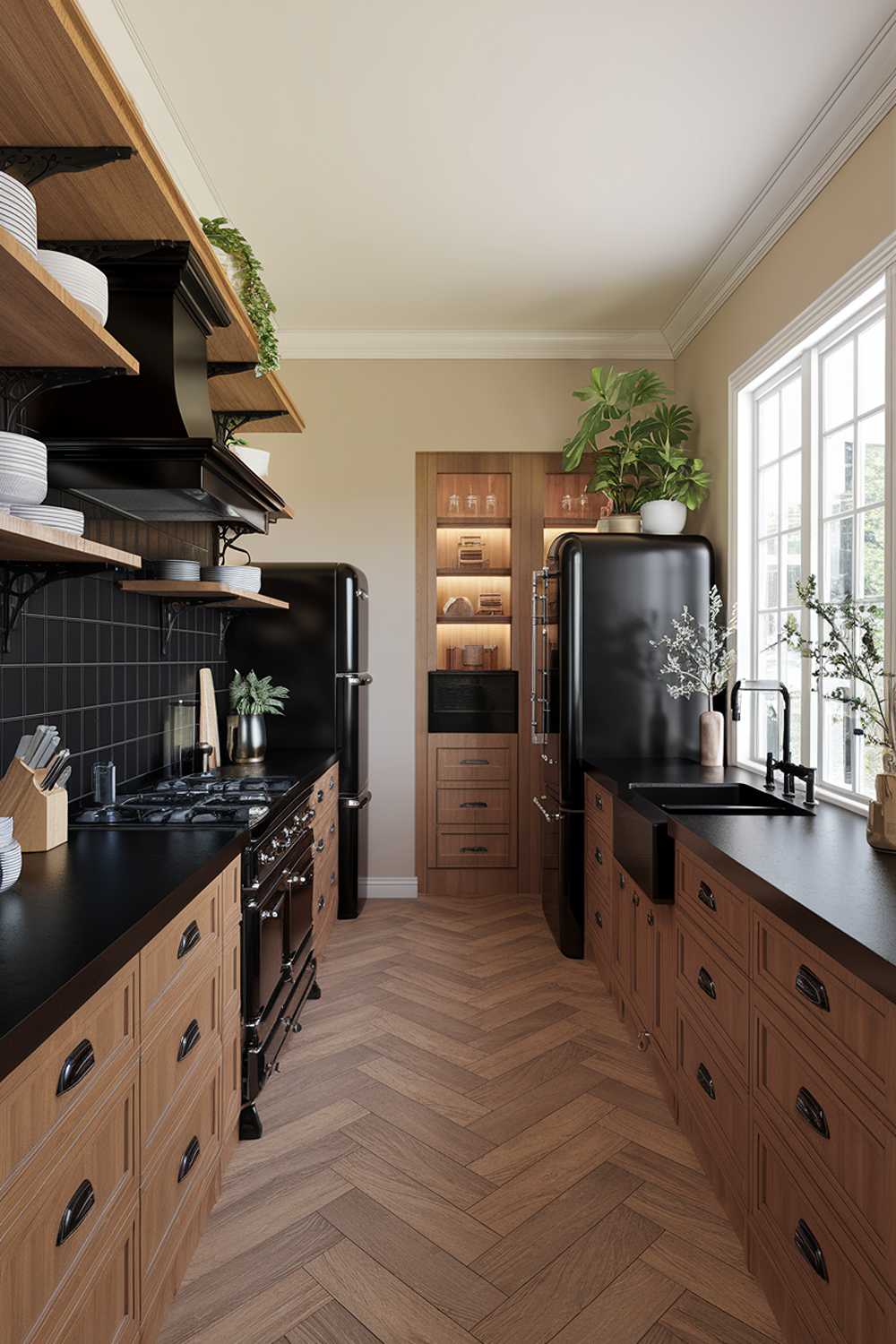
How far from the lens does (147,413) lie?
2.00 meters

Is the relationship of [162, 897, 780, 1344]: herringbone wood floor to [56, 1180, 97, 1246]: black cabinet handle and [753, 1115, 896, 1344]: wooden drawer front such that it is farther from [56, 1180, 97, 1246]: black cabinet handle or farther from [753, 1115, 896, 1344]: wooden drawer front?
[56, 1180, 97, 1246]: black cabinet handle

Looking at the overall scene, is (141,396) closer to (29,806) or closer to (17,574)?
(17,574)

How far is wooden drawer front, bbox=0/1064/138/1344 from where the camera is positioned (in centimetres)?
98

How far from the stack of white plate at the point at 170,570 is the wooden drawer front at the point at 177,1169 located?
1390mm

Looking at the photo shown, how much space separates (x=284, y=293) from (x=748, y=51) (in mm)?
2402

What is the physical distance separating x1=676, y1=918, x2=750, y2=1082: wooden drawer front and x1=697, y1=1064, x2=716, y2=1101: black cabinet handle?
0.10 metres

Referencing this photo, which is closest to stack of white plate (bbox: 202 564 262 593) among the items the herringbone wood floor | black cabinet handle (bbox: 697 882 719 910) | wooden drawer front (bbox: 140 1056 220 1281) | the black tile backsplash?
the black tile backsplash

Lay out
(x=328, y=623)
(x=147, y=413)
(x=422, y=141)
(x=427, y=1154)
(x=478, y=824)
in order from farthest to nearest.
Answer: (x=478, y=824) → (x=328, y=623) → (x=422, y=141) → (x=427, y=1154) → (x=147, y=413)

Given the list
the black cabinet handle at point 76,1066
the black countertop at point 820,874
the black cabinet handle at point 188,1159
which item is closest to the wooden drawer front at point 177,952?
the black cabinet handle at point 76,1066

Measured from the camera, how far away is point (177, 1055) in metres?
1.65

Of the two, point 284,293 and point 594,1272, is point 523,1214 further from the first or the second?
point 284,293

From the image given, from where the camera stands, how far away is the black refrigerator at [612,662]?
364cm

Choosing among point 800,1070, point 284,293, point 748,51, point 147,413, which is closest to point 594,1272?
point 800,1070

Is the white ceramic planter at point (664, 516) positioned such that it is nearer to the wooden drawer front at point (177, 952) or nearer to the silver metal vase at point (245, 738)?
the silver metal vase at point (245, 738)
